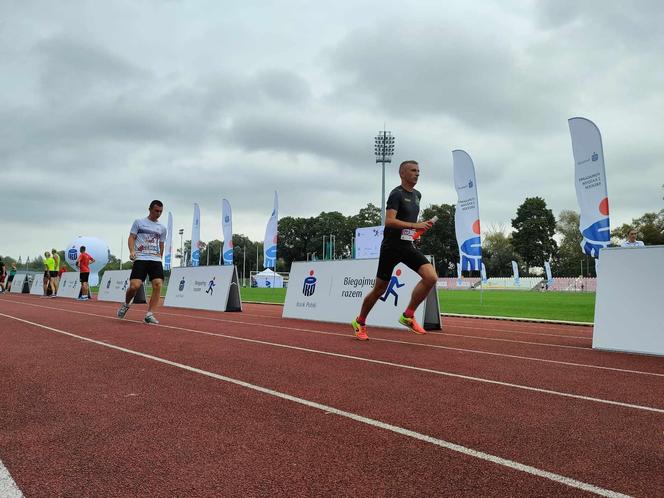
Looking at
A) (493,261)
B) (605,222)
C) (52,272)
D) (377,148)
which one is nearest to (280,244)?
(493,261)

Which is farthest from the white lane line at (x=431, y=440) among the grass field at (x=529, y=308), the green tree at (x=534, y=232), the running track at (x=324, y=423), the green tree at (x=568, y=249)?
the green tree at (x=568, y=249)

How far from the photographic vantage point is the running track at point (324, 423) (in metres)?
2.11

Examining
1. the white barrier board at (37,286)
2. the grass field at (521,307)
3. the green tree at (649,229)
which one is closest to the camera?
the grass field at (521,307)

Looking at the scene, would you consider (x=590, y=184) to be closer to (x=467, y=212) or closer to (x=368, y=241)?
(x=467, y=212)

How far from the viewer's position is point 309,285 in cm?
1089

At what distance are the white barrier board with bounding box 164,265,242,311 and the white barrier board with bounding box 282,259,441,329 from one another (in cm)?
240

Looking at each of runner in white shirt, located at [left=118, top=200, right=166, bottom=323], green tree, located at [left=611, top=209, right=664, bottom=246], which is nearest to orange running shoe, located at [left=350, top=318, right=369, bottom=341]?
runner in white shirt, located at [left=118, top=200, right=166, bottom=323]

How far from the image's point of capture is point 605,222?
49.9 ft

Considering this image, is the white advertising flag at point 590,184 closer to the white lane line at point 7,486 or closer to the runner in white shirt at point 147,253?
the runner in white shirt at point 147,253

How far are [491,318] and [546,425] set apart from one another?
32.7 ft

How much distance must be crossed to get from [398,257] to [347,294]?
3.20 metres

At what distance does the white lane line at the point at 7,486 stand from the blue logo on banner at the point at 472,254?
19510 millimetres

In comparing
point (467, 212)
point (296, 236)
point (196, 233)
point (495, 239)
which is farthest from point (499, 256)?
point (467, 212)

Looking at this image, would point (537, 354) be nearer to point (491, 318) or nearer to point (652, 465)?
point (652, 465)
